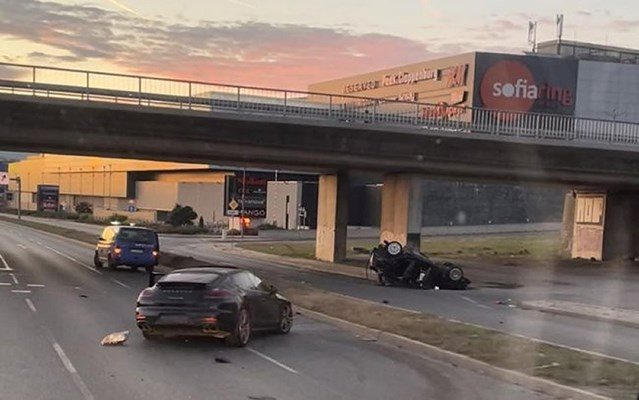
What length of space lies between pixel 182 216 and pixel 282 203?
1143 centimetres

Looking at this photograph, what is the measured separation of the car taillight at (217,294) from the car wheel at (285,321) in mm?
2122

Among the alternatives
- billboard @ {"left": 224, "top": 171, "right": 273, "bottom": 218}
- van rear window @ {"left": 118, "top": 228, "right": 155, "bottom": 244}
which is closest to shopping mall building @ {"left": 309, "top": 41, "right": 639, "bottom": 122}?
billboard @ {"left": 224, "top": 171, "right": 273, "bottom": 218}

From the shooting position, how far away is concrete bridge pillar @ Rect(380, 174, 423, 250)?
42.2 meters

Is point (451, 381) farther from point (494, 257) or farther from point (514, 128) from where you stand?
point (494, 257)

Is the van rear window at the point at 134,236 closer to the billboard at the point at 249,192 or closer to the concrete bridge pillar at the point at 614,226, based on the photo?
the concrete bridge pillar at the point at 614,226

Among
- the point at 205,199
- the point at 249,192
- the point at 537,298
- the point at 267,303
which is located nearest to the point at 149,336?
the point at 267,303

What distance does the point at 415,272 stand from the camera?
29.3 metres

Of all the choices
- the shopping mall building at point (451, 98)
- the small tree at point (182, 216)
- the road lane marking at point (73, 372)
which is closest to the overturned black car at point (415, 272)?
the road lane marking at point (73, 372)

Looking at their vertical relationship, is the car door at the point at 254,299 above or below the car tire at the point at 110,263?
above

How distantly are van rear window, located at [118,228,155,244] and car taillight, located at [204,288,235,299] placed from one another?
61.8 ft

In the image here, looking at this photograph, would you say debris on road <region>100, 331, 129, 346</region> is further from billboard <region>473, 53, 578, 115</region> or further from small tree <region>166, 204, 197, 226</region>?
Result: billboard <region>473, 53, 578, 115</region>

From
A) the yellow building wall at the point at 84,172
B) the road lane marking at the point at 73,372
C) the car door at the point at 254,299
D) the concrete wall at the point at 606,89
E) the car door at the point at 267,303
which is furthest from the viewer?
the yellow building wall at the point at 84,172

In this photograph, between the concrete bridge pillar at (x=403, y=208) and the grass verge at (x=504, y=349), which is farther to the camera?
the concrete bridge pillar at (x=403, y=208)

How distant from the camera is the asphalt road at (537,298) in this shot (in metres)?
15.4
